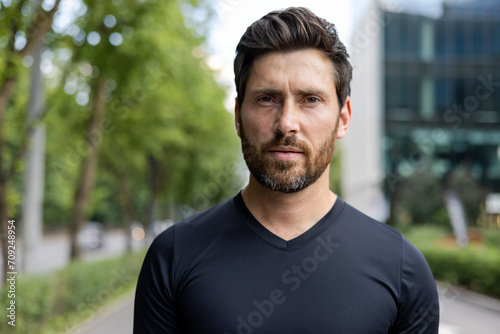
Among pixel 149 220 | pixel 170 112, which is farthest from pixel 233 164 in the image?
pixel 170 112

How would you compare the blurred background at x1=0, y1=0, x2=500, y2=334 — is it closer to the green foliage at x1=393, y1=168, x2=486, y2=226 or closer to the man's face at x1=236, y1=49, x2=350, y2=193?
the green foliage at x1=393, y1=168, x2=486, y2=226

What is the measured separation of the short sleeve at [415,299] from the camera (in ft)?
7.25

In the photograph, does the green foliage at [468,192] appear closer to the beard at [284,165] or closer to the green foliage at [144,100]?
the green foliage at [144,100]

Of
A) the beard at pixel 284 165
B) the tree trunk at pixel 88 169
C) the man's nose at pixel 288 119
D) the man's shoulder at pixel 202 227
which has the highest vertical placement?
the man's nose at pixel 288 119

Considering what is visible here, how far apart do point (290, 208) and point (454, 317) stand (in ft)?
40.9

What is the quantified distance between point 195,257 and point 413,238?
1050 inches

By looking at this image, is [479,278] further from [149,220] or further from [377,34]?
[377,34]

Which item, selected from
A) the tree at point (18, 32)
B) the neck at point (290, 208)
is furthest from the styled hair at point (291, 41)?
the tree at point (18, 32)

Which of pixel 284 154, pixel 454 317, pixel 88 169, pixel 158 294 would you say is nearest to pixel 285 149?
pixel 284 154

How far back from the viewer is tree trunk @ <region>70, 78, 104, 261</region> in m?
14.8

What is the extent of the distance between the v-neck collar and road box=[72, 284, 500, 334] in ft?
32.8

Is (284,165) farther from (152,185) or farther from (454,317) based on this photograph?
(152,185)

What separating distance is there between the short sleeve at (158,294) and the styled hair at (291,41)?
686mm

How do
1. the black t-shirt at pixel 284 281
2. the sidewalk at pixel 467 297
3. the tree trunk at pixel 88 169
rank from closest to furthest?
the black t-shirt at pixel 284 281 → the tree trunk at pixel 88 169 → the sidewalk at pixel 467 297
